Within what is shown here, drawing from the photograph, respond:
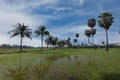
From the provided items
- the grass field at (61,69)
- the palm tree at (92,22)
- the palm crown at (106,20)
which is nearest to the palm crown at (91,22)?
the palm tree at (92,22)

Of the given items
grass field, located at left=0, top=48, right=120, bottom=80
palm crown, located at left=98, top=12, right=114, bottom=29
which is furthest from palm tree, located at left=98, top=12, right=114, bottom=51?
grass field, located at left=0, top=48, right=120, bottom=80

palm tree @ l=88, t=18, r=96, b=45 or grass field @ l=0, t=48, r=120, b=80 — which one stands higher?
palm tree @ l=88, t=18, r=96, b=45

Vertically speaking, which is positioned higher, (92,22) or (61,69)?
(92,22)

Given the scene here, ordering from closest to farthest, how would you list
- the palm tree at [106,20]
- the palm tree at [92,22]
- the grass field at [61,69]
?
the grass field at [61,69], the palm tree at [106,20], the palm tree at [92,22]

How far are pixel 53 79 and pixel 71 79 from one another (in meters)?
1.39

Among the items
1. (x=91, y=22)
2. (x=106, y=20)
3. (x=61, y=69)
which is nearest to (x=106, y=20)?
(x=106, y=20)

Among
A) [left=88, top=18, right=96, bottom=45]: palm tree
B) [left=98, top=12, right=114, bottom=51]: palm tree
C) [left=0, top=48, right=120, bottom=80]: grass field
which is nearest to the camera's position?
[left=0, top=48, right=120, bottom=80]: grass field

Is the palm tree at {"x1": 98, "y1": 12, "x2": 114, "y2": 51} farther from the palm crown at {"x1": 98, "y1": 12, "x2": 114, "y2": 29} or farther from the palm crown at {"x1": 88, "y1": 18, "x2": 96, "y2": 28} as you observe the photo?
the palm crown at {"x1": 88, "y1": 18, "x2": 96, "y2": 28}

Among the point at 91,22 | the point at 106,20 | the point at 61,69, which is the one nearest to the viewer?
the point at 61,69

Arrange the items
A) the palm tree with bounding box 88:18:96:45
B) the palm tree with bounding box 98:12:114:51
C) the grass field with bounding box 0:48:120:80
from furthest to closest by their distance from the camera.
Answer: the palm tree with bounding box 88:18:96:45 → the palm tree with bounding box 98:12:114:51 → the grass field with bounding box 0:48:120:80

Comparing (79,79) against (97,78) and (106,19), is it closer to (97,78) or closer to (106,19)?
(97,78)

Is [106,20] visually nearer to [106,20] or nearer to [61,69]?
[106,20]

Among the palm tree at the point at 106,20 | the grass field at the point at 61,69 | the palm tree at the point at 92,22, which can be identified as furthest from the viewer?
the palm tree at the point at 92,22

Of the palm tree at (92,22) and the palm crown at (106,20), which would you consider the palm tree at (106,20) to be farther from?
the palm tree at (92,22)
